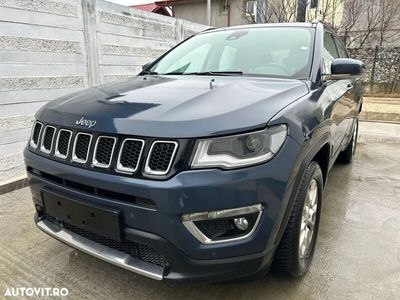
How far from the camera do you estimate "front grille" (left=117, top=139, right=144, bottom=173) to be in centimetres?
157

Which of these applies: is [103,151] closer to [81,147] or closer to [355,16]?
[81,147]

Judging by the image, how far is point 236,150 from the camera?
1555 millimetres

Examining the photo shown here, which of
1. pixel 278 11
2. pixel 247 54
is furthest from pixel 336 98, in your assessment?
pixel 278 11

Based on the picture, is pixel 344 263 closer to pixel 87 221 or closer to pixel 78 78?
pixel 87 221

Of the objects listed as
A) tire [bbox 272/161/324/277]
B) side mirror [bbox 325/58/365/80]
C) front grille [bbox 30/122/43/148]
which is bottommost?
tire [bbox 272/161/324/277]

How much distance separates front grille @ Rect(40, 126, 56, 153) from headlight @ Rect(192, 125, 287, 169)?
93cm

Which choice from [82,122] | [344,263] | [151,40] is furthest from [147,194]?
[151,40]

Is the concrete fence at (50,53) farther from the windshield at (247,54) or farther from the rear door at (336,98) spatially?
the rear door at (336,98)

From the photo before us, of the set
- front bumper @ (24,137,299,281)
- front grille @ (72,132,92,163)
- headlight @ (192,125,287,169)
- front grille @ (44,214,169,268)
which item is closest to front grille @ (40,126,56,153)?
front grille @ (72,132,92,163)

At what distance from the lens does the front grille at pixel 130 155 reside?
1567 millimetres

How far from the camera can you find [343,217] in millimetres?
3039

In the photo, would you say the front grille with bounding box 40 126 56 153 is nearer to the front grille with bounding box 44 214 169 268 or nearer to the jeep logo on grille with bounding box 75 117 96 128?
the jeep logo on grille with bounding box 75 117 96 128

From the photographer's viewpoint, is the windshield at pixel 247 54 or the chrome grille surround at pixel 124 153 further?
the windshield at pixel 247 54

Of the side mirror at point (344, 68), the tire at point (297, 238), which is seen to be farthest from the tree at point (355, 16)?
the tire at point (297, 238)
